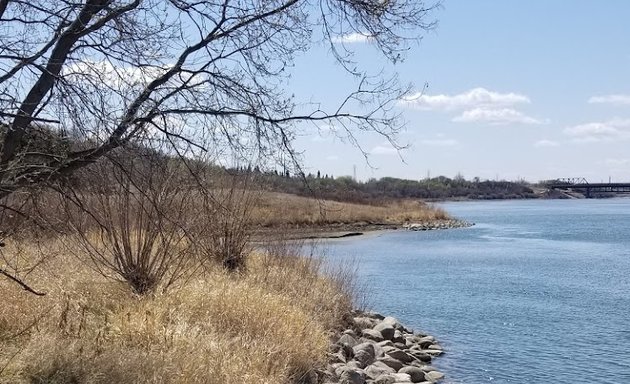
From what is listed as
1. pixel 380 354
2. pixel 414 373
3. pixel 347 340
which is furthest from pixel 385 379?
pixel 380 354

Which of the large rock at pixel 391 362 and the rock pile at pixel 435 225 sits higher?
the rock pile at pixel 435 225

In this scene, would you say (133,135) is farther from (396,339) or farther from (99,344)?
(396,339)

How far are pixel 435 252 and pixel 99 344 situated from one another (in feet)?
106

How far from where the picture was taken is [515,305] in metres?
21.0

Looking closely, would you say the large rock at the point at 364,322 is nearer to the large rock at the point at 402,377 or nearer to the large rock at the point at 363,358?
the large rock at the point at 363,358

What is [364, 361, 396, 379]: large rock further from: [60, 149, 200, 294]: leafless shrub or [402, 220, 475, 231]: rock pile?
[402, 220, 475, 231]: rock pile

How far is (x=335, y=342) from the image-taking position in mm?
12539

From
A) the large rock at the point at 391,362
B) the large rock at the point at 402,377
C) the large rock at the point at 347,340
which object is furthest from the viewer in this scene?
the large rock at the point at 391,362

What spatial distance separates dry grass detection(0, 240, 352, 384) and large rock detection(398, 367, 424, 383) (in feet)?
6.32

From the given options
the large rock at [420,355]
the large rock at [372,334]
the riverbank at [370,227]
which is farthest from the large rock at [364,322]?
the riverbank at [370,227]

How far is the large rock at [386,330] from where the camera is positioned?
50.7 ft

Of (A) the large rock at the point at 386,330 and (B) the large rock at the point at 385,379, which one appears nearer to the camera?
(B) the large rock at the point at 385,379

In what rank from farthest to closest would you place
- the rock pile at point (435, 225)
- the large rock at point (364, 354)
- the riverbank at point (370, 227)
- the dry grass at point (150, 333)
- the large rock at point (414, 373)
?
the rock pile at point (435, 225), the riverbank at point (370, 227), the large rock at point (414, 373), the large rock at point (364, 354), the dry grass at point (150, 333)

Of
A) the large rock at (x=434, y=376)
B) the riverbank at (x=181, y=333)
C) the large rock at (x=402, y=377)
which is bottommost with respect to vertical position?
the large rock at (x=434, y=376)
